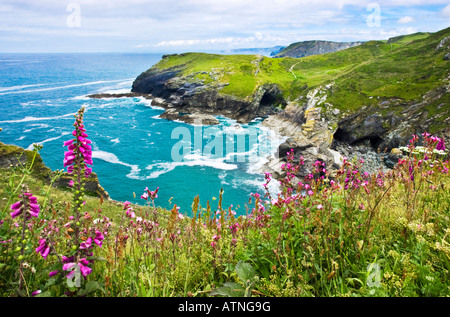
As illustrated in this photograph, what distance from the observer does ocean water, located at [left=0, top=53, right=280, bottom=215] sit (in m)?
45.1

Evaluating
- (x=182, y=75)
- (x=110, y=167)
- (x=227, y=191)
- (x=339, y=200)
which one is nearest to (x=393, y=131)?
(x=227, y=191)

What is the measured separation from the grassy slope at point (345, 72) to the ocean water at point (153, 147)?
26318mm

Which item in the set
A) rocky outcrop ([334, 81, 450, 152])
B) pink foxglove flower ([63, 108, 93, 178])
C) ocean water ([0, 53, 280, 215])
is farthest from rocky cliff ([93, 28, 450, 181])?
pink foxglove flower ([63, 108, 93, 178])

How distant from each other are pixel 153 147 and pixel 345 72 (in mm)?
Result: 90195

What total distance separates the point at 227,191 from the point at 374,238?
4030cm

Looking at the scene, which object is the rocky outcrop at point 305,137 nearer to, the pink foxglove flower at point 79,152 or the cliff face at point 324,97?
the cliff face at point 324,97

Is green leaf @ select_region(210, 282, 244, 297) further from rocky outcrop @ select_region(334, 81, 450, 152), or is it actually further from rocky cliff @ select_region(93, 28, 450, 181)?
rocky outcrop @ select_region(334, 81, 450, 152)

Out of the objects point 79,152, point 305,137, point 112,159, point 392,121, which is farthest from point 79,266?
point 392,121

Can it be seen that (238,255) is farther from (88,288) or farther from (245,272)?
(88,288)

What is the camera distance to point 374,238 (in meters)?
3.82

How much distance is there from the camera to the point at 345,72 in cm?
11119

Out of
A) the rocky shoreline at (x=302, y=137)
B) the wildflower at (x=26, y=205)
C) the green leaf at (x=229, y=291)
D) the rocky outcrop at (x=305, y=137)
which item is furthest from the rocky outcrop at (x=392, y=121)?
the wildflower at (x=26, y=205)
